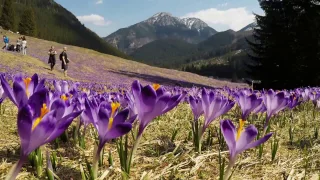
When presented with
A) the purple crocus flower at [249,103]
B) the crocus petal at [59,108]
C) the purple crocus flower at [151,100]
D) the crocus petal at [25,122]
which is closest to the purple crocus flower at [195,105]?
the purple crocus flower at [249,103]

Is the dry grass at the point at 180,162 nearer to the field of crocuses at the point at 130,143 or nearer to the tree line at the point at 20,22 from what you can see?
the field of crocuses at the point at 130,143

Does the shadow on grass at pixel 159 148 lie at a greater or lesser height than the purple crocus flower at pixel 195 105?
lesser

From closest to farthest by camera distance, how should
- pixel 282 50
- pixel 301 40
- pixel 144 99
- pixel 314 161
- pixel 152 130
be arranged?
pixel 144 99, pixel 314 161, pixel 152 130, pixel 301 40, pixel 282 50

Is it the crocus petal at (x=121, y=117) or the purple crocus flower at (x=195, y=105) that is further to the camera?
the purple crocus flower at (x=195, y=105)

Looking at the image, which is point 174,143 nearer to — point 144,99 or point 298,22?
point 144,99

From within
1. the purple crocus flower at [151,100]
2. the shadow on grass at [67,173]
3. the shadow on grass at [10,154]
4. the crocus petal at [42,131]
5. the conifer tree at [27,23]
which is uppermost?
the conifer tree at [27,23]

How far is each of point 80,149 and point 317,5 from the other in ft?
85.5

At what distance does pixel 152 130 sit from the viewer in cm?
376

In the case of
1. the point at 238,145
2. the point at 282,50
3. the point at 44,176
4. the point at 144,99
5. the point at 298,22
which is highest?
the point at 298,22

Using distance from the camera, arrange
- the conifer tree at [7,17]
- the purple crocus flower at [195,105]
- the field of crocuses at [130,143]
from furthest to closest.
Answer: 1. the conifer tree at [7,17]
2. the purple crocus flower at [195,105]
3. the field of crocuses at [130,143]

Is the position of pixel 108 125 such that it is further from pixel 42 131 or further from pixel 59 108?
pixel 42 131

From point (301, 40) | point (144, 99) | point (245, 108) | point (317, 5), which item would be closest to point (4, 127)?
point (144, 99)

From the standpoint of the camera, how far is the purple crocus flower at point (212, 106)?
102 inches

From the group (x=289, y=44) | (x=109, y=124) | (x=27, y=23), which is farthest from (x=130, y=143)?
(x=27, y=23)
